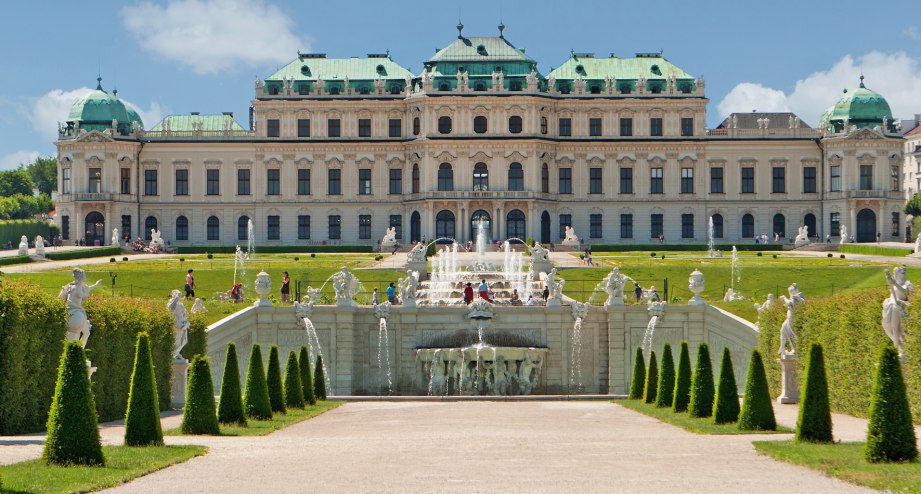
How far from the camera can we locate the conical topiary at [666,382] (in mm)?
30781

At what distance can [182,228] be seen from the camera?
9562 cm

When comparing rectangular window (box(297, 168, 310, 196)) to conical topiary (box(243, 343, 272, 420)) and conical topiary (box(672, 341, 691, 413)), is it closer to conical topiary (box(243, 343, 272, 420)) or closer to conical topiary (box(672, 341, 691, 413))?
conical topiary (box(672, 341, 691, 413))

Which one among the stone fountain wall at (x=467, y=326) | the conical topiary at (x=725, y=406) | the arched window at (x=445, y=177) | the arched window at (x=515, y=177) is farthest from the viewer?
the arched window at (x=445, y=177)

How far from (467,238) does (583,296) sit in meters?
41.9

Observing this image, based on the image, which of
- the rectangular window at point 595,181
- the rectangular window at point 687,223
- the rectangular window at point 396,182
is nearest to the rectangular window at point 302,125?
the rectangular window at point 396,182

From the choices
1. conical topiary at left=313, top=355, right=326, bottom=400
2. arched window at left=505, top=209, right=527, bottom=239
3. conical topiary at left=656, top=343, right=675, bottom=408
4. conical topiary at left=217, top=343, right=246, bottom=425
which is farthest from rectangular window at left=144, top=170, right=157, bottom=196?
conical topiary at left=217, top=343, right=246, bottom=425

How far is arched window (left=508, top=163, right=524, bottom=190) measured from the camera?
92375 mm

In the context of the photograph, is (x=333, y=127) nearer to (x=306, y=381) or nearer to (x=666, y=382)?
(x=306, y=381)

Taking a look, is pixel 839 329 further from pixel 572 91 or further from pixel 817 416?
pixel 572 91

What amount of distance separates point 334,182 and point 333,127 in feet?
12.0

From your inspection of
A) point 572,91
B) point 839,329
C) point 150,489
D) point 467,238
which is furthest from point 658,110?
point 150,489

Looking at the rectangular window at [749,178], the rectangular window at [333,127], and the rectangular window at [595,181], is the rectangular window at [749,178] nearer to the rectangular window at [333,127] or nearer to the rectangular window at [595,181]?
the rectangular window at [595,181]

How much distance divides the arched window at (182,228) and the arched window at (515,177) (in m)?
21.8

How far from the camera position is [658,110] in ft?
311
